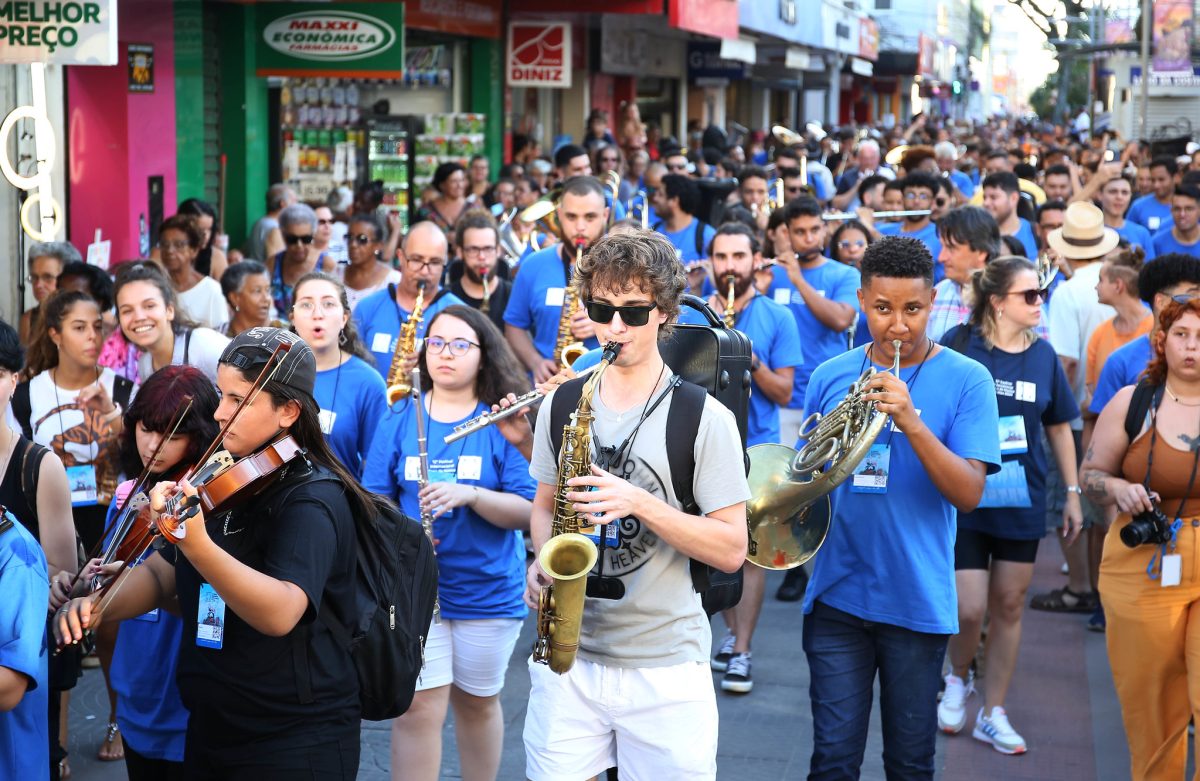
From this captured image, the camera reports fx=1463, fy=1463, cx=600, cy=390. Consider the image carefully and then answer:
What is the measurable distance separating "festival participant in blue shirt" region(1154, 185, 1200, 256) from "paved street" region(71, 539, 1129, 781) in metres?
4.43

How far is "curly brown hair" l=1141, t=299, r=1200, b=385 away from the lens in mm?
5016

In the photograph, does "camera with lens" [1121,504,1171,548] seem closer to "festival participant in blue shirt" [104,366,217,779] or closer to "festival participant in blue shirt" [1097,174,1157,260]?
"festival participant in blue shirt" [104,366,217,779]

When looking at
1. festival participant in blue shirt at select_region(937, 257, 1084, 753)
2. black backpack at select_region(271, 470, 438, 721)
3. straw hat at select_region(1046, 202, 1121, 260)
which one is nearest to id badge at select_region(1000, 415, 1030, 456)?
festival participant in blue shirt at select_region(937, 257, 1084, 753)

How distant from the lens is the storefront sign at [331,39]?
41.9 ft

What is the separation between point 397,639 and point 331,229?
7.74 m

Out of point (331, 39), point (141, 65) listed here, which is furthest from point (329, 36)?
point (141, 65)

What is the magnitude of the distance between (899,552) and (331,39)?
31.3ft

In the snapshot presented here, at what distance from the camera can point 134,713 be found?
4168 millimetres

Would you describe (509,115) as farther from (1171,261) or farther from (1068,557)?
(1171,261)

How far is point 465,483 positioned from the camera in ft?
16.6

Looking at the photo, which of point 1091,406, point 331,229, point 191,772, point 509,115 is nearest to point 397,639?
point 191,772

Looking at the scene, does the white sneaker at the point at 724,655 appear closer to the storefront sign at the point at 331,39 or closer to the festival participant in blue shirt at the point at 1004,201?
the festival participant in blue shirt at the point at 1004,201

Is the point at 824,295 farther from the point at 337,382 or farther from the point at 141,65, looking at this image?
the point at 141,65

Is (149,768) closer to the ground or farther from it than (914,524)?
closer to the ground
